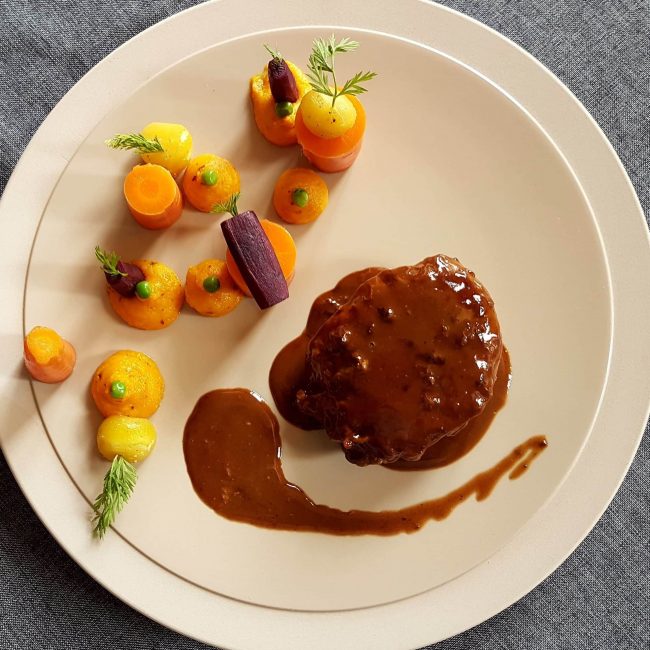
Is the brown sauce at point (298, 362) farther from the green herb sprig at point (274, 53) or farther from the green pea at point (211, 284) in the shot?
the green herb sprig at point (274, 53)

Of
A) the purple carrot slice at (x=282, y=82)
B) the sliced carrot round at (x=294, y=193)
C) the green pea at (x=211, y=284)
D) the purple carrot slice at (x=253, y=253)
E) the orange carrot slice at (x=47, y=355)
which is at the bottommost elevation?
the orange carrot slice at (x=47, y=355)

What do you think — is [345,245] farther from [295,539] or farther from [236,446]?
[295,539]

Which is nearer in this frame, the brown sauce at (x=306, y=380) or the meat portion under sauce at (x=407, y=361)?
the meat portion under sauce at (x=407, y=361)

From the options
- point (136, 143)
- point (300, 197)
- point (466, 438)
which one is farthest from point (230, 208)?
point (466, 438)

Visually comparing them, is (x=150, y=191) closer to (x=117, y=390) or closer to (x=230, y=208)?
(x=230, y=208)

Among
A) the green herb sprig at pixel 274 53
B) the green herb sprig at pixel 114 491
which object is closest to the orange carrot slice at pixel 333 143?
the green herb sprig at pixel 274 53

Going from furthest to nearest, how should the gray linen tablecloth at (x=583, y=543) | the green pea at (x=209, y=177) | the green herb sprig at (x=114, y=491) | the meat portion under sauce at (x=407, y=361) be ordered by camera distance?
the gray linen tablecloth at (x=583, y=543) < the green pea at (x=209, y=177) < the green herb sprig at (x=114, y=491) < the meat portion under sauce at (x=407, y=361)
